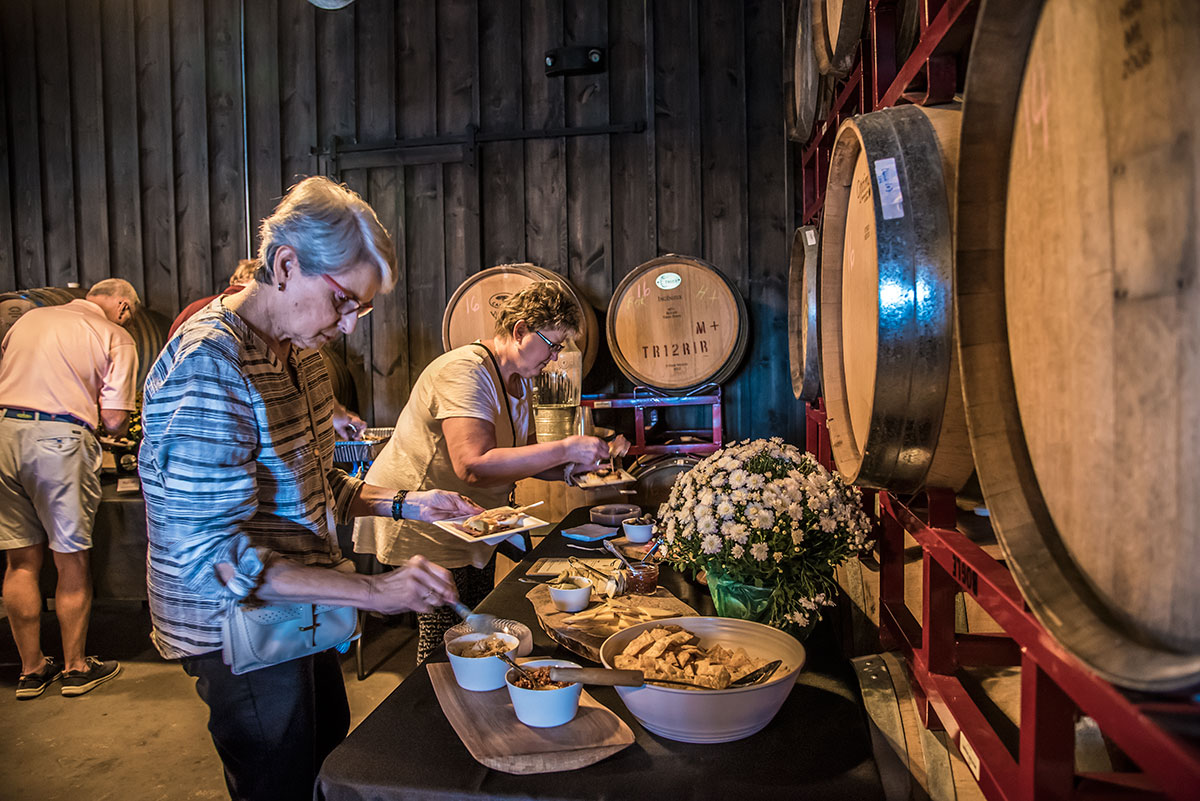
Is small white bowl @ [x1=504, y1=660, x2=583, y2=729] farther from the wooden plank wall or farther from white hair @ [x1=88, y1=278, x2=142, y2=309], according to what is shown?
white hair @ [x1=88, y1=278, x2=142, y2=309]

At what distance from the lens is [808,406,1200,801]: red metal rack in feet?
1.89

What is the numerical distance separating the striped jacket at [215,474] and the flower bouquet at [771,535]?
0.87 m

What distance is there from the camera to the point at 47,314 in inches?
154

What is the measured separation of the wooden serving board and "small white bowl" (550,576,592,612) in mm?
16

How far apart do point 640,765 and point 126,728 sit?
10.4ft

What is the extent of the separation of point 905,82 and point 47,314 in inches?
167

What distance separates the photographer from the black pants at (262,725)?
1.55 meters

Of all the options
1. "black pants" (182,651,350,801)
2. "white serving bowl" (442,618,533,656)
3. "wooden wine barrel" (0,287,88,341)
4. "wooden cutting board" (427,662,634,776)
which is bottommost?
"black pants" (182,651,350,801)

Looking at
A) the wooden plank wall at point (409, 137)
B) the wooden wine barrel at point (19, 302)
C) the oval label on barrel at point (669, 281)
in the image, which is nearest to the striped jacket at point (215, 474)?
the oval label on barrel at point (669, 281)

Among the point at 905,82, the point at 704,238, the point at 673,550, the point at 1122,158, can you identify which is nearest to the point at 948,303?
the point at 1122,158

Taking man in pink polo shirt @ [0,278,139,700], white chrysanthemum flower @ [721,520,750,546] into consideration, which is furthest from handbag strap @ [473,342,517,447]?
man in pink polo shirt @ [0,278,139,700]

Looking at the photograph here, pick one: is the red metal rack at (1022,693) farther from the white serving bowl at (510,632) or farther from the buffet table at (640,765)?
the white serving bowl at (510,632)

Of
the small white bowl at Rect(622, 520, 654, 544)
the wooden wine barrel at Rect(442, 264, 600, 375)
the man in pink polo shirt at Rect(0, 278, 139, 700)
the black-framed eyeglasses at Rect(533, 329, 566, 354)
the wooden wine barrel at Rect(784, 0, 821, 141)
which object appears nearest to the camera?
the small white bowl at Rect(622, 520, 654, 544)

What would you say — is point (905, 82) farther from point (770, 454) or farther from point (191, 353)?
point (191, 353)
